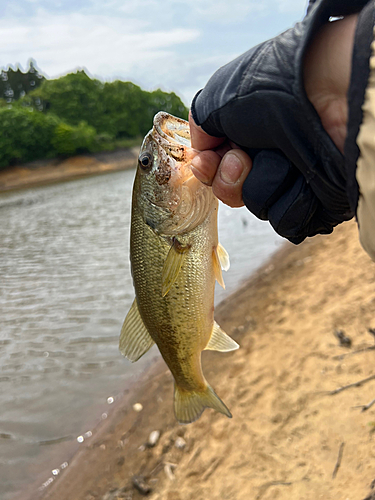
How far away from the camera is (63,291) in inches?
380

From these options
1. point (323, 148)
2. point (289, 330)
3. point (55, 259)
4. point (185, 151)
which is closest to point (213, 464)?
point (289, 330)

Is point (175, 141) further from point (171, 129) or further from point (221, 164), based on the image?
point (221, 164)

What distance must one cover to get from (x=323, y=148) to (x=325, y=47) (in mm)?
317

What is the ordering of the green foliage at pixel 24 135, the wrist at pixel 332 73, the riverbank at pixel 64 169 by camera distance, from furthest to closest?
the green foliage at pixel 24 135
the riverbank at pixel 64 169
the wrist at pixel 332 73

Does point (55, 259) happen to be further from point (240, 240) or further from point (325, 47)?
point (325, 47)

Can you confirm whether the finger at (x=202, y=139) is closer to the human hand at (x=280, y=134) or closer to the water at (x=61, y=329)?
the human hand at (x=280, y=134)

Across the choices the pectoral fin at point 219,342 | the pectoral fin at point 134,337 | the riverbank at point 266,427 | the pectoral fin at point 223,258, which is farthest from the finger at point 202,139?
the riverbank at point 266,427

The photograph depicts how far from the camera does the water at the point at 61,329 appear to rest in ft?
17.5

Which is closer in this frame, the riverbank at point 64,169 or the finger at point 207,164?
the finger at point 207,164

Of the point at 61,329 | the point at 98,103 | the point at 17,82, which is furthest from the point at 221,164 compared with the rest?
the point at 17,82

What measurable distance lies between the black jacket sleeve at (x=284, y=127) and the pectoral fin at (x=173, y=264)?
2.42ft

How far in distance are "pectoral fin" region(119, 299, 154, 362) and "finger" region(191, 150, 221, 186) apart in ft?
3.72

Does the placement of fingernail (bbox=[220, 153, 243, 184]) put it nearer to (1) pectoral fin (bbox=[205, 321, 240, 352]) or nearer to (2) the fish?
(2) the fish

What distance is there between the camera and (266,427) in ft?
13.6
